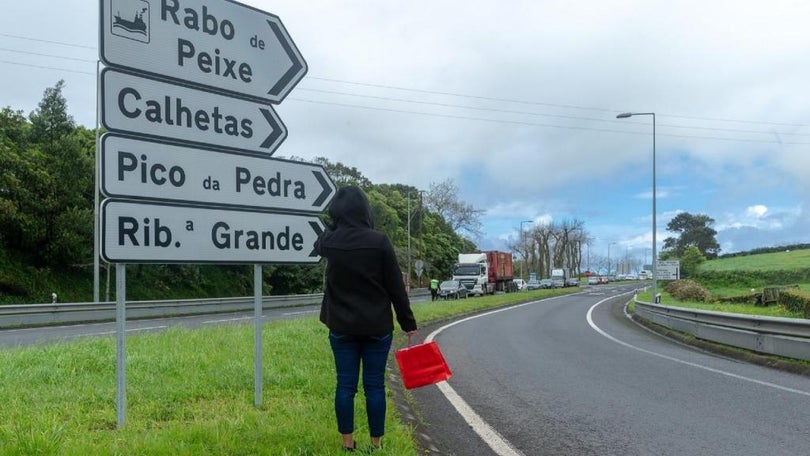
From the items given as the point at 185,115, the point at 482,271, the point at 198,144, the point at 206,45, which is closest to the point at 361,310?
the point at 198,144

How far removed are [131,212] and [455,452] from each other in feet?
10.2

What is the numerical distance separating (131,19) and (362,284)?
8.90 feet

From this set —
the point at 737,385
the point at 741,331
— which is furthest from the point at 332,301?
the point at 741,331

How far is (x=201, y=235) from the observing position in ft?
16.1

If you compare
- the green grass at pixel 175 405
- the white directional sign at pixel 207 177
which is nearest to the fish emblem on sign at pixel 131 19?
the white directional sign at pixel 207 177

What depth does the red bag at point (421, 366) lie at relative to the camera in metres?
4.30

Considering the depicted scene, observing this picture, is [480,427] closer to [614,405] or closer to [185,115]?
[614,405]

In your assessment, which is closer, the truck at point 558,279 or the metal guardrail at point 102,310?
the metal guardrail at point 102,310

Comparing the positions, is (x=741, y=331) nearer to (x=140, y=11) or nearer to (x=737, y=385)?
(x=737, y=385)

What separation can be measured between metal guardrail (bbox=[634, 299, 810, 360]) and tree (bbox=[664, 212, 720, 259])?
10027 centimetres

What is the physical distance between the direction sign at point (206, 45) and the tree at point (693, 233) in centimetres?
11159

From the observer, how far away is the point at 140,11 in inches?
181

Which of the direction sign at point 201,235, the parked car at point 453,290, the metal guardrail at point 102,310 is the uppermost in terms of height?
the direction sign at point 201,235

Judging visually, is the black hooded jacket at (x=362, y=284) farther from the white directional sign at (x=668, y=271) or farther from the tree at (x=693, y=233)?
the tree at (x=693, y=233)
